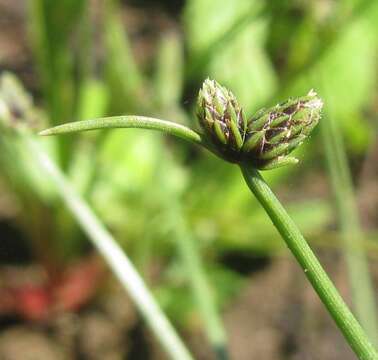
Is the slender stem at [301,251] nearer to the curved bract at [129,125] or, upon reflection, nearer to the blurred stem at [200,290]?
the curved bract at [129,125]

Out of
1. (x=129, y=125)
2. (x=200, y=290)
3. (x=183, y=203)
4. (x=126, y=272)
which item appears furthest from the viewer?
(x=183, y=203)

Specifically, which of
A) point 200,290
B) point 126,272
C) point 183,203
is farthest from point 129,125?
point 183,203

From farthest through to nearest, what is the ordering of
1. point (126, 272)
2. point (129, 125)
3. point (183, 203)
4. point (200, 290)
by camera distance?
point (183, 203), point (200, 290), point (126, 272), point (129, 125)

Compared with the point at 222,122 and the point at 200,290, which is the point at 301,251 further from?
the point at 200,290

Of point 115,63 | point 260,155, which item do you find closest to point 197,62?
point 115,63

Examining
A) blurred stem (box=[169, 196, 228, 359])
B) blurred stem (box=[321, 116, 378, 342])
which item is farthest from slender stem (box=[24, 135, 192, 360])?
blurred stem (box=[321, 116, 378, 342])

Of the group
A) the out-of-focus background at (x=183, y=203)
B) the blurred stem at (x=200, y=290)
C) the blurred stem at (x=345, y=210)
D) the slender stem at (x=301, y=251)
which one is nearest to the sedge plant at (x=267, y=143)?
the slender stem at (x=301, y=251)
